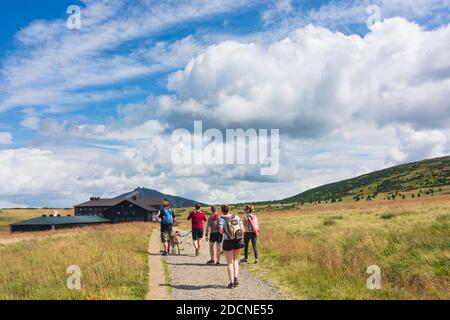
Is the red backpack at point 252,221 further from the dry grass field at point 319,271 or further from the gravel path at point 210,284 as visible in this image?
the gravel path at point 210,284

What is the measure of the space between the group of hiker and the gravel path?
0.48 metres

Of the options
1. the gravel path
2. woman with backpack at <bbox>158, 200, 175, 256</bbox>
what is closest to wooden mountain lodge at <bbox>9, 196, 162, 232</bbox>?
woman with backpack at <bbox>158, 200, 175, 256</bbox>

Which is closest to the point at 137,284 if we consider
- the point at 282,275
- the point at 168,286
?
the point at 168,286

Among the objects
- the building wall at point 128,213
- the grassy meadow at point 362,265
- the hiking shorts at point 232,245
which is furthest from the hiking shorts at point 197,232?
the building wall at point 128,213

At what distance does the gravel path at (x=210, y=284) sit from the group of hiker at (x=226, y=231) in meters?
0.48

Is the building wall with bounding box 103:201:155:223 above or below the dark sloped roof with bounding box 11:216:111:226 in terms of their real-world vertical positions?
above

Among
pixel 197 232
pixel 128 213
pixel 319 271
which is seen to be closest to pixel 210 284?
pixel 319 271

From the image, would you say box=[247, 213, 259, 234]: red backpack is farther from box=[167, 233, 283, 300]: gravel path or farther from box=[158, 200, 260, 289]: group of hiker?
box=[167, 233, 283, 300]: gravel path

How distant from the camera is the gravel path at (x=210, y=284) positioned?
9.85 meters

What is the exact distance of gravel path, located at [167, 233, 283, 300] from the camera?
985 centimetres

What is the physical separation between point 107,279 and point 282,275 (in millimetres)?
5211

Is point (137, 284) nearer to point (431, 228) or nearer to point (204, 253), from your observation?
point (204, 253)

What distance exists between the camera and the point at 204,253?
1914 cm
